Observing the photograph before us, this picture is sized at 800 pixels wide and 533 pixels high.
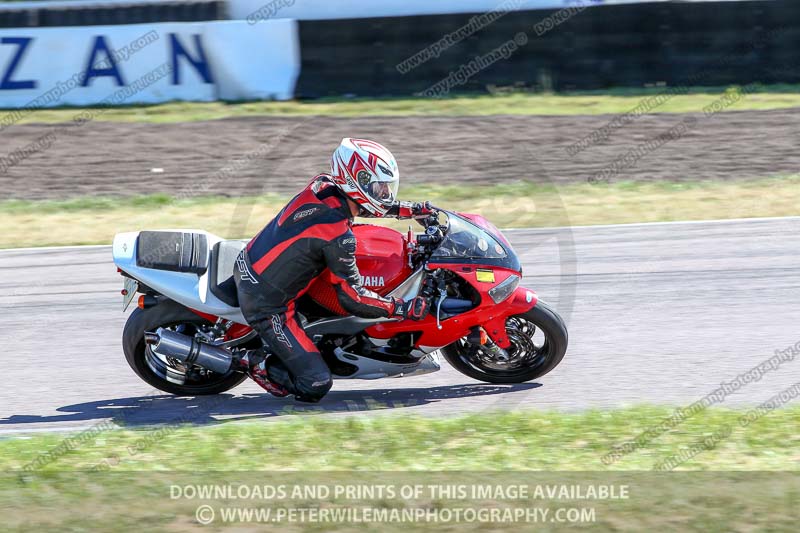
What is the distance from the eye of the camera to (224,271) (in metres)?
6.92

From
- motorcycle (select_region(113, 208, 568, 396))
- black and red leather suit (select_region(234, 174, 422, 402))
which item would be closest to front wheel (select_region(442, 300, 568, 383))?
motorcycle (select_region(113, 208, 568, 396))

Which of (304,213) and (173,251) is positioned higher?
(304,213)

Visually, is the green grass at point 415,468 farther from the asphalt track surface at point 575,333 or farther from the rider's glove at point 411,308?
the rider's glove at point 411,308

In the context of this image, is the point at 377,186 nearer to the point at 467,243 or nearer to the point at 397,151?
the point at 467,243

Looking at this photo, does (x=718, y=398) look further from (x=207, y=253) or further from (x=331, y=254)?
(x=207, y=253)

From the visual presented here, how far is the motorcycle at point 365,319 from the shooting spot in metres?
6.73

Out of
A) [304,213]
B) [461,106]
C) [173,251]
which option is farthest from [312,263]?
[461,106]

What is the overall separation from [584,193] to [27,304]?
276 inches

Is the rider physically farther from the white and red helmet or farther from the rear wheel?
the rear wheel

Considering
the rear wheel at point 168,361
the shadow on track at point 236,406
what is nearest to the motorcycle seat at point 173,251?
the rear wheel at point 168,361

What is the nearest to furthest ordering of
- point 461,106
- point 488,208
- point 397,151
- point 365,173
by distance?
point 365,173
point 488,208
point 397,151
point 461,106

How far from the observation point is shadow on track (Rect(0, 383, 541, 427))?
6910mm

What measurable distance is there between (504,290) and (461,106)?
1021 cm

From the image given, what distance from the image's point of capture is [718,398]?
22.6 ft
